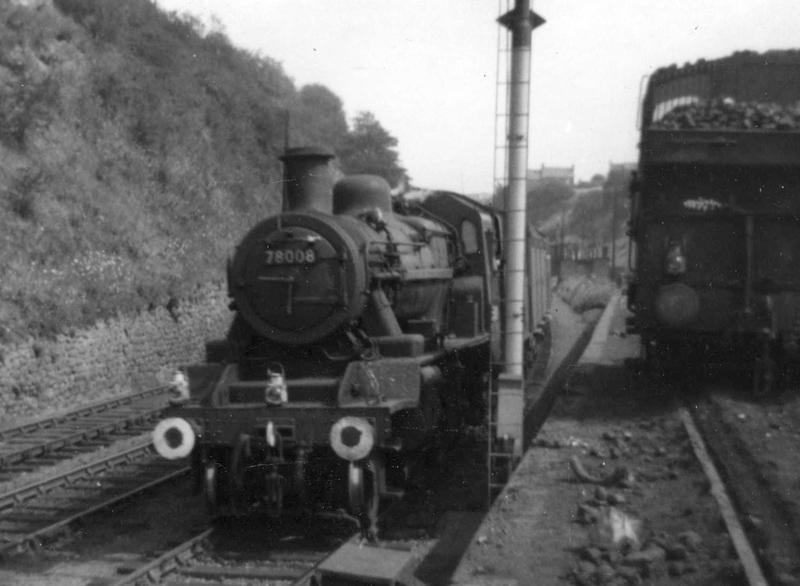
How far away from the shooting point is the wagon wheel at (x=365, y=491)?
7285 mm

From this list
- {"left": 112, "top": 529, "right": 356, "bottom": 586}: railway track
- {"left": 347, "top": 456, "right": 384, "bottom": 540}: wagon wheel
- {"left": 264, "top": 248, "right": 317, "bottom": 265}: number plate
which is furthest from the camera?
{"left": 264, "top": 248, "right": 317, "bottom": 265}: number plate

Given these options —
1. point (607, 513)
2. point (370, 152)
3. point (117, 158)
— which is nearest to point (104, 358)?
A: point (117, 158)

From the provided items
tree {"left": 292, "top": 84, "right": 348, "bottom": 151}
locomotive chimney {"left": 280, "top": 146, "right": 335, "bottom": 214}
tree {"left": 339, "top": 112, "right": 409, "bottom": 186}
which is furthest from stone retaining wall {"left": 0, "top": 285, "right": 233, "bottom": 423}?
tree {"left": 339, "top": 112, "right": 409, "bottom": 186}

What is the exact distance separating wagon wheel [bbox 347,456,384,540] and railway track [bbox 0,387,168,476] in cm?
283

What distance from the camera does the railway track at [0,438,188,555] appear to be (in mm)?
7793

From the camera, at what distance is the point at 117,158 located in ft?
68.9

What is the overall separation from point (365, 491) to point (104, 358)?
931cm

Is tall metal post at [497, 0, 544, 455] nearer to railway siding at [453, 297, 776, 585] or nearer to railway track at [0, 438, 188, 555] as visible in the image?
railway siding at [453, 297, 776, 585]

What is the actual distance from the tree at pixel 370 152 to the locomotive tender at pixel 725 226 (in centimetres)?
2845

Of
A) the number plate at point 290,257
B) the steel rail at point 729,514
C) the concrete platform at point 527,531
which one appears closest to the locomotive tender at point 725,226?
the steel rail at point 729,514

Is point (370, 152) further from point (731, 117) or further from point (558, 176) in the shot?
point (558, 176)

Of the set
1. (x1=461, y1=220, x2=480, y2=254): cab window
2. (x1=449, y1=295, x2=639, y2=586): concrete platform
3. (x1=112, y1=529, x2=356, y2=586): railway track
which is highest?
(x1=461, y1=220, x2=480, y2=254): cab window

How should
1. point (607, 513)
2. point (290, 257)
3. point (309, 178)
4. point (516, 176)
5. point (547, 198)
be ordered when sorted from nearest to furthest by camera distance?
1. point (607, 513)
2. point (290, 257)
3. point (309, 178)
4. point (516, 176)
5. point (547, 198)

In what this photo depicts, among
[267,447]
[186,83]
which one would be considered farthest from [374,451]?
[186,83]
